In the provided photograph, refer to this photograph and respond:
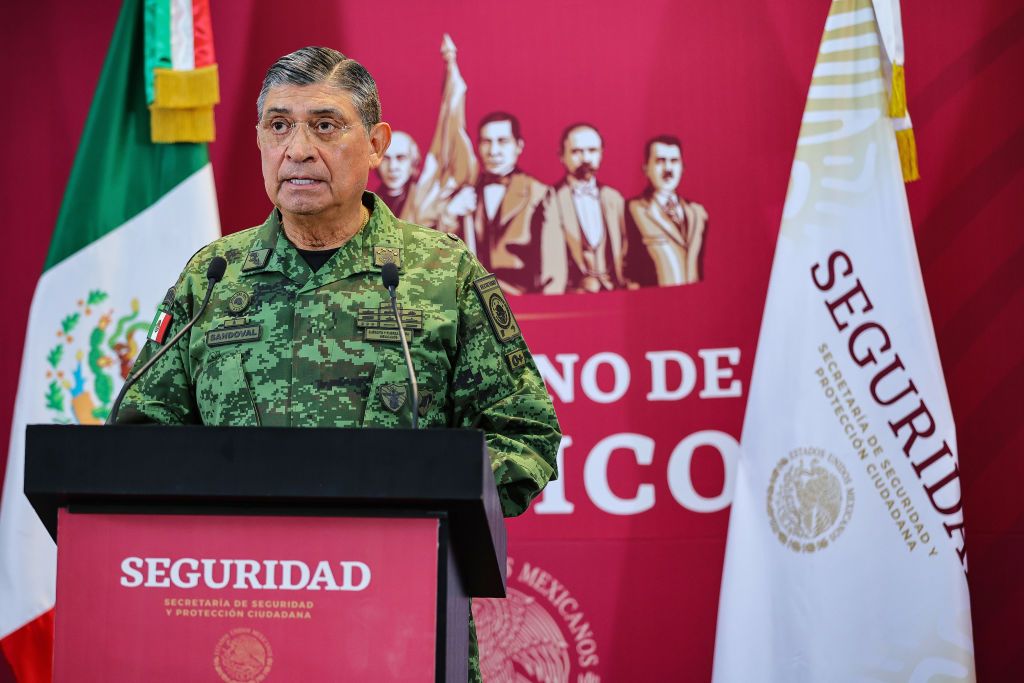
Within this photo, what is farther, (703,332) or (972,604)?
(703,332)

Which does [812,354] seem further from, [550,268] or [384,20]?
[384,20]

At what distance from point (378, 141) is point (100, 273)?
2056mm

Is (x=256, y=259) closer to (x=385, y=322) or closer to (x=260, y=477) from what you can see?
(x=385, y=322)

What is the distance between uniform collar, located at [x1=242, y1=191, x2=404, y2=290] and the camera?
6.79 feet

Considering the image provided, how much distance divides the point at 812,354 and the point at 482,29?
152 centimetres

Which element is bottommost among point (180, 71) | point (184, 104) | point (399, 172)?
point (399, 172)

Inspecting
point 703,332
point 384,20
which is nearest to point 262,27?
point 384,20

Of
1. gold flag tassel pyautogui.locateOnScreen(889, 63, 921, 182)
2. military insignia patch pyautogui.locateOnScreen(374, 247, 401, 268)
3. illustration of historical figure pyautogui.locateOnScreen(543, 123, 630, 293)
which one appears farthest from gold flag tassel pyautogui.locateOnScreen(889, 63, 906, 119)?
military insignia patch pyautogui.locateOnScreen(374, 247, 401, 268)

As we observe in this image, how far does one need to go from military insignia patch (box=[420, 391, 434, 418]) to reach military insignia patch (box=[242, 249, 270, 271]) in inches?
14.1

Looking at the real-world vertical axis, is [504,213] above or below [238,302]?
above

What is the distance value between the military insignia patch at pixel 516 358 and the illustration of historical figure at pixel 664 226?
1.88 metres

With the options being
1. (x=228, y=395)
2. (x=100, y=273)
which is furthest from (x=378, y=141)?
(x=100, y=273)

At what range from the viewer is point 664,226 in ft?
12.8

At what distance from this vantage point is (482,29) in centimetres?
410
